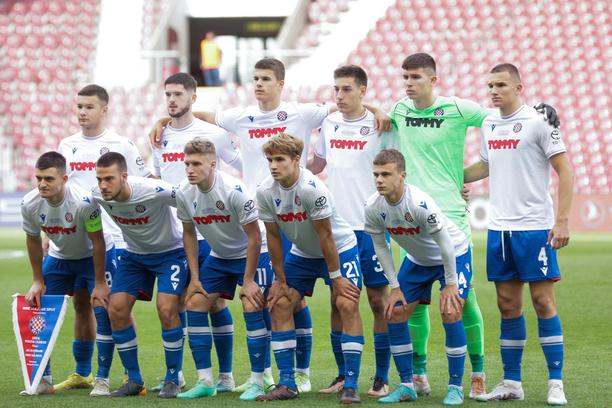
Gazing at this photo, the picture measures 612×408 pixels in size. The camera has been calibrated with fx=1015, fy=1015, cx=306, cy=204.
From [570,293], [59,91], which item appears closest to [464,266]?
[570,293]

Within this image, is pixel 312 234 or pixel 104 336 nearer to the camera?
pixel 312 234

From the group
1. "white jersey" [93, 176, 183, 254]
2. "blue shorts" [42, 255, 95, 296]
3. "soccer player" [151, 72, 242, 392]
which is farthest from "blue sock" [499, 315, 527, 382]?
"blue shorts" [42, 255, 95, 296]

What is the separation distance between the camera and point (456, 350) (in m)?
6.08

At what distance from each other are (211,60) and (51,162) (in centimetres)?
2214

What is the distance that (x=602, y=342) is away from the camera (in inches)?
334

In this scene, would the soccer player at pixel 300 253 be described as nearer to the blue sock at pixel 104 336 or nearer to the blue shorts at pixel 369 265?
the blue shorts at pixel 369 265

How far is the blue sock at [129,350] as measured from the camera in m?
6.57

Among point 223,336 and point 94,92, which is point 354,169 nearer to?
point 223,336

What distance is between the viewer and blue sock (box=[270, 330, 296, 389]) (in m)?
6.30

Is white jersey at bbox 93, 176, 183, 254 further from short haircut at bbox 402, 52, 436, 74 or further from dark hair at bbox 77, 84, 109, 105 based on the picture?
short haircut at bbox 402, 52, 436, 74

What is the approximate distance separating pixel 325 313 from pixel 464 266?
472cm

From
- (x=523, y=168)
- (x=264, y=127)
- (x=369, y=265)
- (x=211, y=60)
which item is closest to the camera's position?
(x=523, y=168)

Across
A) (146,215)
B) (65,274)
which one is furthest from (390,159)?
(65,274)

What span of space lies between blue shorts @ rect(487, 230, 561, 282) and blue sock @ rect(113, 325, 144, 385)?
234 centimetres
